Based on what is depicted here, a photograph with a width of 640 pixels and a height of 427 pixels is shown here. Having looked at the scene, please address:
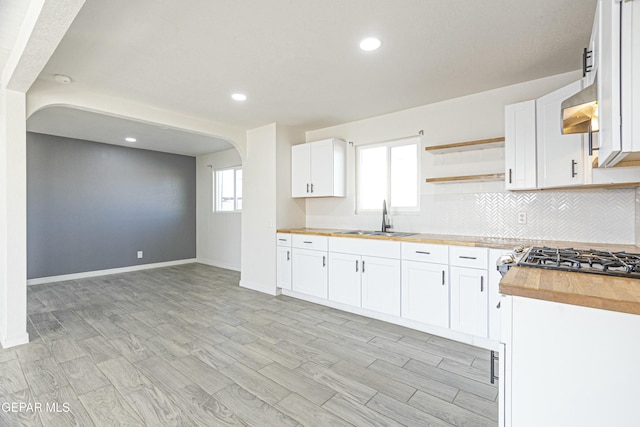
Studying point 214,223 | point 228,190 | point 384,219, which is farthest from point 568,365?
point 214,223

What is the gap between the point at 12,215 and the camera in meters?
2.71

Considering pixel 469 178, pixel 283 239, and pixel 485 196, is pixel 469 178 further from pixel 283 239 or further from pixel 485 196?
pixel 283 239

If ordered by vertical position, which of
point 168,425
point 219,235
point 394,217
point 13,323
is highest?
point 394,217

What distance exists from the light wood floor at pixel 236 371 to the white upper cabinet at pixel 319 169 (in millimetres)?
1626

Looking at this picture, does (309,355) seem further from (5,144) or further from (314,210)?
(5,144)

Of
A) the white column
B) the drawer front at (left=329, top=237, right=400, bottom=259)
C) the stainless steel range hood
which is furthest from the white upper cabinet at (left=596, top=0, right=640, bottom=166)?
the white column

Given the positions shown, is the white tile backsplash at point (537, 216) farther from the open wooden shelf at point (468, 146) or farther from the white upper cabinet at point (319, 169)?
the white upper cabinet at point (319, 169)

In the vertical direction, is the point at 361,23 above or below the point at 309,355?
above

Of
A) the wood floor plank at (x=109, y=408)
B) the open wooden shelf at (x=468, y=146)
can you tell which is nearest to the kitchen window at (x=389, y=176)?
the open wooden shelf at (x=468, y=146)

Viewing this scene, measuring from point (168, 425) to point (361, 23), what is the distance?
108 inches

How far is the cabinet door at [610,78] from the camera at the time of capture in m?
1.14

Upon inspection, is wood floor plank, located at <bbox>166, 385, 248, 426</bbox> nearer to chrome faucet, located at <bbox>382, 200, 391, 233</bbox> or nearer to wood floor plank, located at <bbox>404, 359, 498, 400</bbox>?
wood floor plank, located at <bbox>404, 359, 498, 400</bbox>

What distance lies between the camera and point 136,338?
291 cm

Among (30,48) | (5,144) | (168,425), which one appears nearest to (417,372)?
(168,425)
